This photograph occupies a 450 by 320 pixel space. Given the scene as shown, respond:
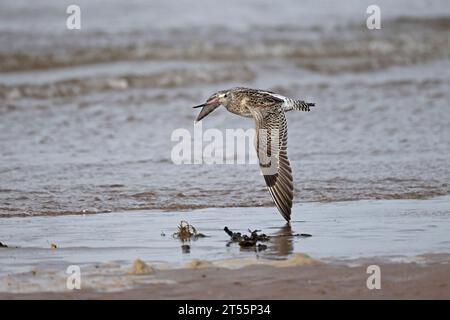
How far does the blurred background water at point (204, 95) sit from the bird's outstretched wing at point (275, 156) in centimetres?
38

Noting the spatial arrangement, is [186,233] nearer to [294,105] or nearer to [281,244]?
[281,244]

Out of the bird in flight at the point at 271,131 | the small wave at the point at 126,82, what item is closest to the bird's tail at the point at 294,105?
the bird in flight at the point at 271,131

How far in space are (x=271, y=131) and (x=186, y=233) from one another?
4.86 ft

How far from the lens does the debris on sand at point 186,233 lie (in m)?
6.14

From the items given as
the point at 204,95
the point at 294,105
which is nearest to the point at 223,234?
the point at 294,105

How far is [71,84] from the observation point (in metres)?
12.7

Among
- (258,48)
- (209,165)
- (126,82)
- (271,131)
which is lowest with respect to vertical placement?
(209,165)

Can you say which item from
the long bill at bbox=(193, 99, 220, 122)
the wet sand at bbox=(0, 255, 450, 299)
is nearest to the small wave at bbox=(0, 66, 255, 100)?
the long bill at bbox=(193, 99, 220, 122)

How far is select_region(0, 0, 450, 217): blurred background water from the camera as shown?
772 cm

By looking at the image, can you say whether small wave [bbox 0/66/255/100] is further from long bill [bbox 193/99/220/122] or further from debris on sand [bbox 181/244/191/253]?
debris on sand [bbox 181/244/191/253]

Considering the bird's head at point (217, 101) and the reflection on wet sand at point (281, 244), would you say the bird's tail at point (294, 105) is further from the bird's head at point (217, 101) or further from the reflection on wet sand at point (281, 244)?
the reflection on wet sand at point (281, 244)

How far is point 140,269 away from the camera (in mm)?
5258
